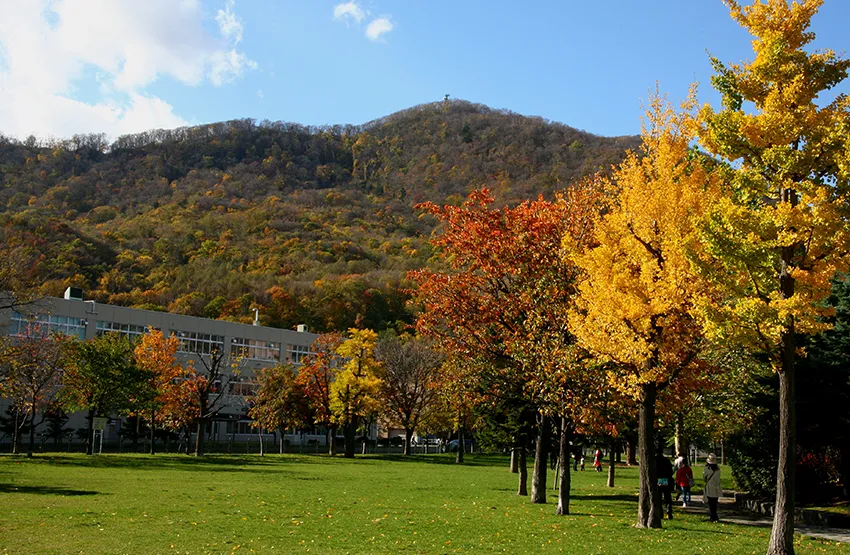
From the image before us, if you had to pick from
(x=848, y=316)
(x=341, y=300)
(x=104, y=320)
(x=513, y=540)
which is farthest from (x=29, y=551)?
(x=341, y=300)

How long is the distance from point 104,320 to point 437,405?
32.2 m

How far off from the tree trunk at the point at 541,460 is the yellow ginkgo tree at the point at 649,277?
500 centimetres

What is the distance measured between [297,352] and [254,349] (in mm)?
6457

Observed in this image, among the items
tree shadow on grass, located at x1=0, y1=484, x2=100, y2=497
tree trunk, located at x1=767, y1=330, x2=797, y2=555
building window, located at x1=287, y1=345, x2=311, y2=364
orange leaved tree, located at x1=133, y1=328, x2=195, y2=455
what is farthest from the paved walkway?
building window, located at x1=287, y1=345, x2=311, y2=364

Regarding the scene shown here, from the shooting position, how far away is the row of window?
59406 mm

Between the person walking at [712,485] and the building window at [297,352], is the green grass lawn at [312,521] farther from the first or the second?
the building window at [297,352]

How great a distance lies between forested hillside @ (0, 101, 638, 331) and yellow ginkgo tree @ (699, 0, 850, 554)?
896 inches

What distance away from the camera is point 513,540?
12695 millimetres

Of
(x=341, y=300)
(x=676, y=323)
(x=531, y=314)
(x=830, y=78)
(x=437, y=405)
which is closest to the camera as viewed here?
(x=830, y=78)

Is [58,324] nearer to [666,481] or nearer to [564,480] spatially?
[564,480]

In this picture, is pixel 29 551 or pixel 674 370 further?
pixel 674 370

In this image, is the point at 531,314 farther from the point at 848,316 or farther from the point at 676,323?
the point at 848,316

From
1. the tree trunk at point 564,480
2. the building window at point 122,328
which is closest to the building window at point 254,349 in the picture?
the building window at point 122,328

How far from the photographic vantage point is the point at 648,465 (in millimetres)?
14508
